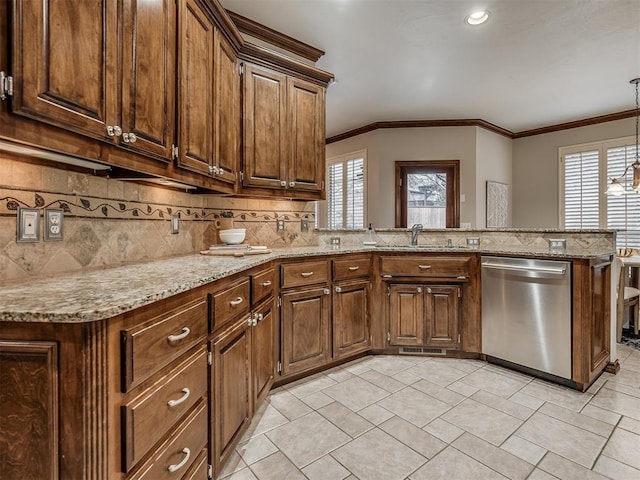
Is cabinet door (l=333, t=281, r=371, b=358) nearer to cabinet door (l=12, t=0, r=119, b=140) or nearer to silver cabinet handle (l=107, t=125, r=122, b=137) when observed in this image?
silver cabinet handle (l=107, t=125, r=122, b=137)

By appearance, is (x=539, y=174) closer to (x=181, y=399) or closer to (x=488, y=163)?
(x=488, y=163)

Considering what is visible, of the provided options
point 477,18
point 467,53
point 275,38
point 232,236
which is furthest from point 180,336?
point 467,53

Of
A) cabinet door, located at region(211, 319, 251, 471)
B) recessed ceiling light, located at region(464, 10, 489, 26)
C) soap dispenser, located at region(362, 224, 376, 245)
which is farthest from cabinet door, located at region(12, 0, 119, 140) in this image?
recessed ceiling light, located at region(464, 10, 489, 26)

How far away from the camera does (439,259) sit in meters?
2.77

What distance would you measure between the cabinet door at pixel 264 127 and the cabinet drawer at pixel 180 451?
1.65m

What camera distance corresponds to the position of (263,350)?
1.97 meters

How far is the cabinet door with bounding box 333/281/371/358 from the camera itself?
2.58m

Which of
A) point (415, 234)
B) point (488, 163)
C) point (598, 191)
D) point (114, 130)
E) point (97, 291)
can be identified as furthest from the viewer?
point (488, 163)

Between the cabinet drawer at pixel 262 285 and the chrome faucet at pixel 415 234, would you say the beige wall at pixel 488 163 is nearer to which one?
the chrome faucet at pixel 415 234

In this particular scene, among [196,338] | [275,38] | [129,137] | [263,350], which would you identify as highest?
[275,38]

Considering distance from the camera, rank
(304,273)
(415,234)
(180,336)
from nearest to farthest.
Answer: (180,336) → (304,273) → (415,234)

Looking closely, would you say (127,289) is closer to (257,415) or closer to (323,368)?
(257,415)

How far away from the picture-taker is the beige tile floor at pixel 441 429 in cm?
154

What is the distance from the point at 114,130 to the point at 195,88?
73 centimetres
